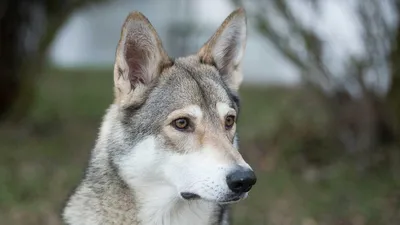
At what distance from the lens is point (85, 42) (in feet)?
88.1

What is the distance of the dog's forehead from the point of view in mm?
4543

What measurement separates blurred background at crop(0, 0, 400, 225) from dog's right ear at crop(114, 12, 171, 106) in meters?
2.83

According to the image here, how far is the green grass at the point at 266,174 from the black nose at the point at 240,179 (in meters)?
2.26

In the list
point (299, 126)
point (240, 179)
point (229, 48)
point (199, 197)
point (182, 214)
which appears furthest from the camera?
point (299, 126)

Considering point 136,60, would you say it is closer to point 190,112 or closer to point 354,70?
point 190,112

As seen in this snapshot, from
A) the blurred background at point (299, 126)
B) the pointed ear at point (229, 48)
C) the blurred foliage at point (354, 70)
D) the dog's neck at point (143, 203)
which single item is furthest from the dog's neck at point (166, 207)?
the blurred foliage at point (354, 70)

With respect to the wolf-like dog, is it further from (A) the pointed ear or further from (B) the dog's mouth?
(A) the pointed ear

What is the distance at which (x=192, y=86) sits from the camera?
4.61 m

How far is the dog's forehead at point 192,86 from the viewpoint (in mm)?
4543

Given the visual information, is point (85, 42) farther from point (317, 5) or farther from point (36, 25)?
point (317, 5)

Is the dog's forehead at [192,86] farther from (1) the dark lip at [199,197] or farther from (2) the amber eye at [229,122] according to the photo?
(1) the dark lip at [199,197]

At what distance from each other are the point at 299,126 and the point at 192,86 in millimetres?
5578

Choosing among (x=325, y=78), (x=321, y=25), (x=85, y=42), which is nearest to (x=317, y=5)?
(x=321, y=25)

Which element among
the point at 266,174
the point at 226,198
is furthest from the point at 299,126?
the point at 226,198
